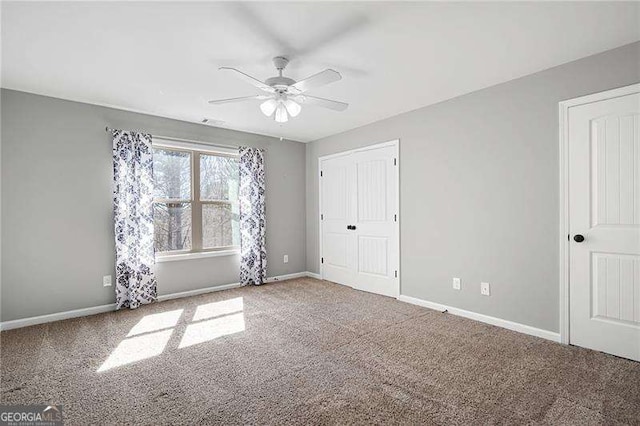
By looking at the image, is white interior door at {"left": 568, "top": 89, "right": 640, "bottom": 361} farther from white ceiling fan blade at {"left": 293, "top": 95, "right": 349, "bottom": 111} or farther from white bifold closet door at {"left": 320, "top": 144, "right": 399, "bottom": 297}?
white ceiling fan blade at {"left": 293, "top": 95, "right": 349, "bottom": 111}

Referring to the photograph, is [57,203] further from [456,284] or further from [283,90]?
[456,284]

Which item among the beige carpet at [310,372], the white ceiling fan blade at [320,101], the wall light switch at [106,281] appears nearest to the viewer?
the beige carpet at [310,372]

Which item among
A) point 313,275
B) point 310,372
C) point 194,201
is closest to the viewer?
point 310,372

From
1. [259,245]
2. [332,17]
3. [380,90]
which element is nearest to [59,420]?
[332,17]

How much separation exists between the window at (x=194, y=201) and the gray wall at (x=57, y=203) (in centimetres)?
37

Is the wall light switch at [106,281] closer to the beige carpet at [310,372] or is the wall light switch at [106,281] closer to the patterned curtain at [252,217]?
the beige carpet at [310,372]

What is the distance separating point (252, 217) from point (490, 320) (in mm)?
3550

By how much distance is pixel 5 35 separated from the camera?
7.49 feet

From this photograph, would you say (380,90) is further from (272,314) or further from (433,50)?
(272,314)

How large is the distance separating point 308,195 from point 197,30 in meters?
3.80

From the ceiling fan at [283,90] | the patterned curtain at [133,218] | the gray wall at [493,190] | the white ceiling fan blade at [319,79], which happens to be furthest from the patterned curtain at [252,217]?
the white ceiling fan blade at [319,79]

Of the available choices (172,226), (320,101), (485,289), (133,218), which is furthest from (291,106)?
(485,289)

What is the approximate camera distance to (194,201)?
4.59 meters

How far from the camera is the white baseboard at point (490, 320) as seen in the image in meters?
→ 2.91
